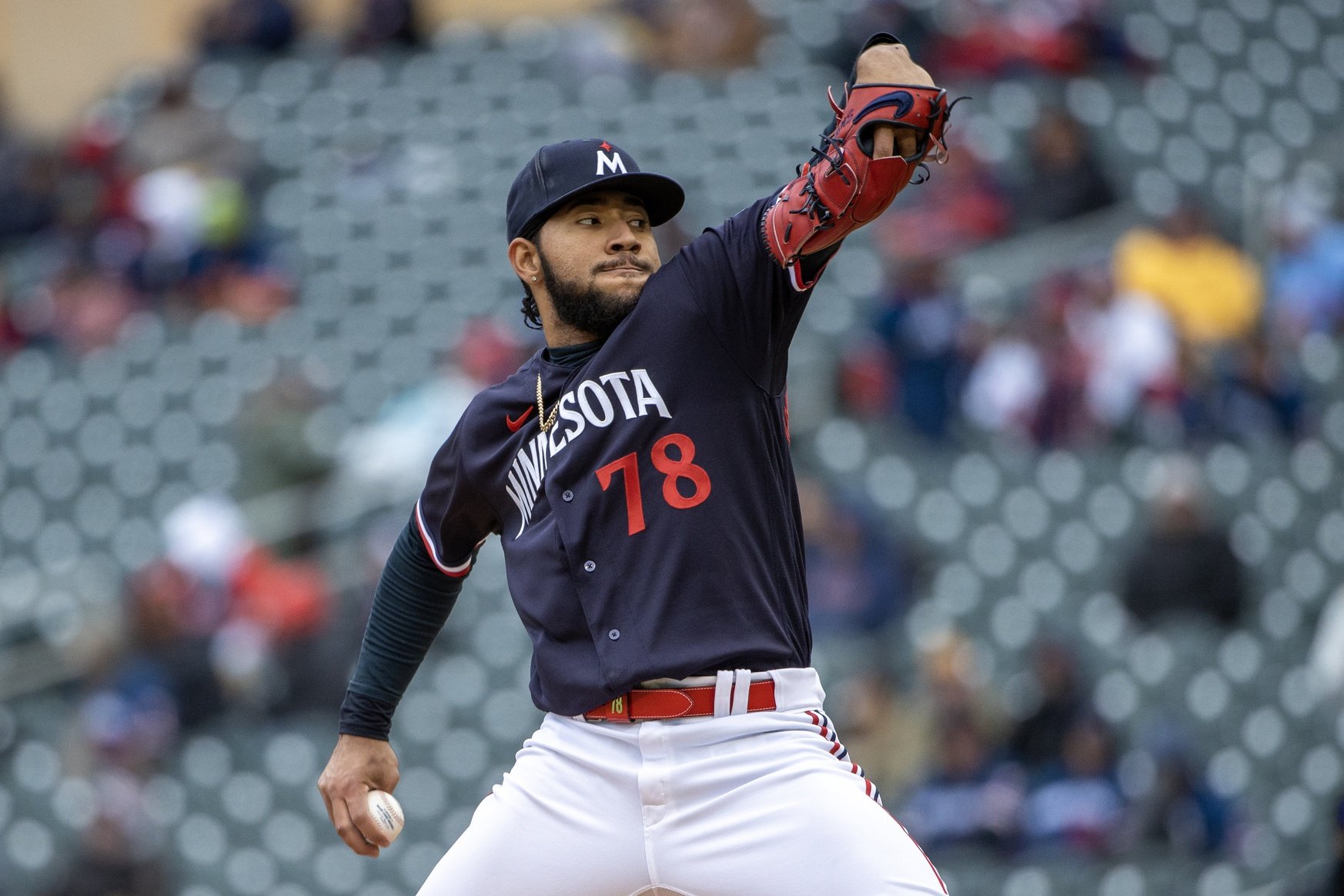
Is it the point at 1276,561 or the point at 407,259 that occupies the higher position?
the point at 407,259

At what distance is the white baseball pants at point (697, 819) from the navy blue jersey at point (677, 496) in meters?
0.10

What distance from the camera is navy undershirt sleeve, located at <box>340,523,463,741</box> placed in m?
3.35

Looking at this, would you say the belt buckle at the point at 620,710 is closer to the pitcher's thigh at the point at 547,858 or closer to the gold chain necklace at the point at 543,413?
the pitcher's thigh at the point at 547,858

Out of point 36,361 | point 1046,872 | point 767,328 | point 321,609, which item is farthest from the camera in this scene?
point 36,361

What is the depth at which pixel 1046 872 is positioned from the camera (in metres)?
7.02

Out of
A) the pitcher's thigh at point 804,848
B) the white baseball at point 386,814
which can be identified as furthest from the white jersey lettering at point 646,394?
the white baseball at point 386,814

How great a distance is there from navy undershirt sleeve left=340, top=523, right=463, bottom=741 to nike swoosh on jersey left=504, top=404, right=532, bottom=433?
1.19 feet

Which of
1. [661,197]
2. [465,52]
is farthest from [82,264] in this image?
[661,197]

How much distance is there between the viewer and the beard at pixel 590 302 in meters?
3.05

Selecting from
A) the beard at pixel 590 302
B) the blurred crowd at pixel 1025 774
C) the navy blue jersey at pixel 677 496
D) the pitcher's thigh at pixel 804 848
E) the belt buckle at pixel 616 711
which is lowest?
the blurred crowd at pixel 1025 774

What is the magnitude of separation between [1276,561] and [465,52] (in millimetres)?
6992

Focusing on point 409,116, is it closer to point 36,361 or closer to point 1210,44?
point 36,361

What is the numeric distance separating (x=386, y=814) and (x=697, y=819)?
69 centimetres

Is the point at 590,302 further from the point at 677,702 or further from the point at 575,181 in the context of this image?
the point at 677,702
